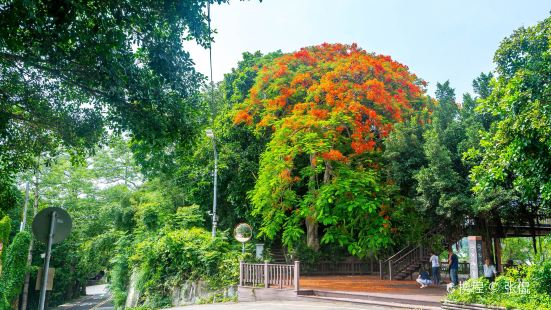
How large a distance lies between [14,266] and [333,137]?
25619 millimetres

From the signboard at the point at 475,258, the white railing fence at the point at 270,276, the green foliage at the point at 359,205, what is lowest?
the white railing fence at the point at 270,276

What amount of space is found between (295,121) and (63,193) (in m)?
26.2

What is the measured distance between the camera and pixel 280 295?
574 inches

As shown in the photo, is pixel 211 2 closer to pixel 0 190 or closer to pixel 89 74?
pixel 89 74

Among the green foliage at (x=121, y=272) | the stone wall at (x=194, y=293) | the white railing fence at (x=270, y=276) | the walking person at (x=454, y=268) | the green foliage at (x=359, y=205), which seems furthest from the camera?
the green foliage at (x=121, y=272)

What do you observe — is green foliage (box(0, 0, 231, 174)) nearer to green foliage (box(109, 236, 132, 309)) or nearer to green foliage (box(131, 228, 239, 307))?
green foliage (box(131, 228, 239, 307))

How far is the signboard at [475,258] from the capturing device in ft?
38.5

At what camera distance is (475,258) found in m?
11.9

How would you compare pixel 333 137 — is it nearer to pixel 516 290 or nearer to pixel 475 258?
pixel 475 258

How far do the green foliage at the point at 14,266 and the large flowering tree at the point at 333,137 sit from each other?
64.8 feet

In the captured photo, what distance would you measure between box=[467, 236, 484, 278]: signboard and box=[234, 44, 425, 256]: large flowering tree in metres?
5.44

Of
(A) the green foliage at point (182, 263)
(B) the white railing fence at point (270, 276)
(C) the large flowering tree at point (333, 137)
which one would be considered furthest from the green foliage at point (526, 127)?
(A) the green foliage at point (182, 263)

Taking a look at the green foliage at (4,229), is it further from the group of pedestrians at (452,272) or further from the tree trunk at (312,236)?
the group of pedestrians at (452,272)

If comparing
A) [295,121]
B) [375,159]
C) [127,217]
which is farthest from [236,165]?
[127,217]
